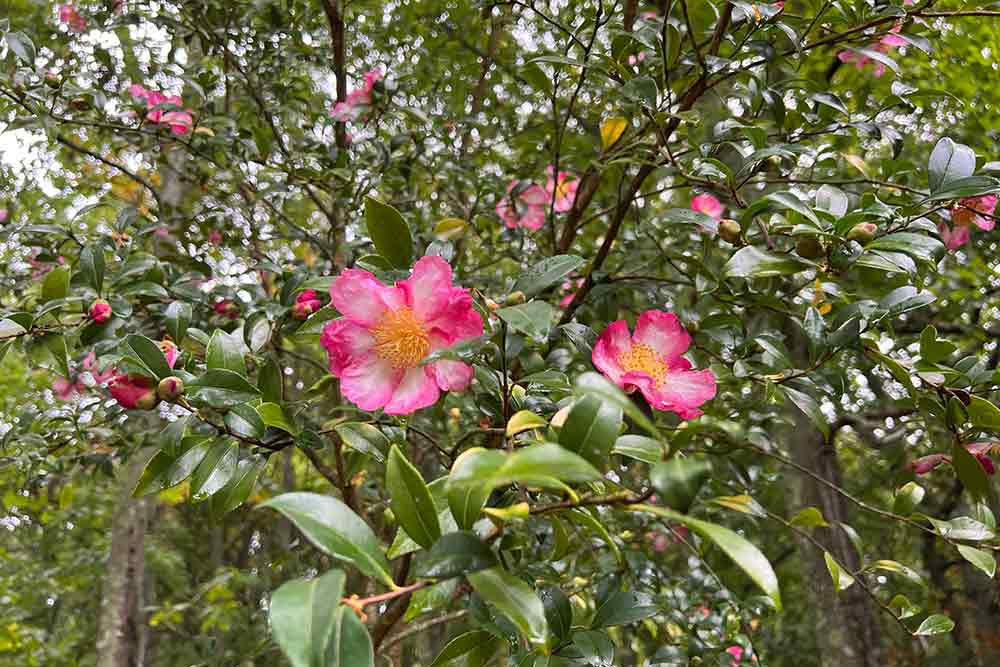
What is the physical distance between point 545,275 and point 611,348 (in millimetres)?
166

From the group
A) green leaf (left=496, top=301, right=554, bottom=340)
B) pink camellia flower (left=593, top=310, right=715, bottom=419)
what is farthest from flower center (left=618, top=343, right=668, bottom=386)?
green leaf (left=496, top=301, right=554, bottom=340)

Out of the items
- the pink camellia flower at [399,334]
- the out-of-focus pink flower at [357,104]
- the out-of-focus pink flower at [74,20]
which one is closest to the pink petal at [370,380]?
the pink camellia flower at [399,334]

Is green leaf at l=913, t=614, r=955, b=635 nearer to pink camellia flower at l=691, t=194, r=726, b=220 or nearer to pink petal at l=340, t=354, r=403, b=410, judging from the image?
pink petal at l=340, t=354, r=403, b=410

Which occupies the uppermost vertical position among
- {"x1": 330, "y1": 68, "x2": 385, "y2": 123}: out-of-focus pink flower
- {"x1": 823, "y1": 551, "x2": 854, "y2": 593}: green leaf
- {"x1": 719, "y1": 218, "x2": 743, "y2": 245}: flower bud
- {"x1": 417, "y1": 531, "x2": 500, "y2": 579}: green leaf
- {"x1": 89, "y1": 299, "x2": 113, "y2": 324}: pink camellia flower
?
{"x1": 330, "y1": 68, "x2": 385, "y2": 123}: out-of-focus pink flower

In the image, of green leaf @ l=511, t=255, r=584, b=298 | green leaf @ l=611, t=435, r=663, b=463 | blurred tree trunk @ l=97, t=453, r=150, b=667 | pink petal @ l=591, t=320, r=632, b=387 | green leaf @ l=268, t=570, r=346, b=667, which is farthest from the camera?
blurred tree trunk @ l=97, t=453, r=150, b=667

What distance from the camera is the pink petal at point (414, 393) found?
0.70m

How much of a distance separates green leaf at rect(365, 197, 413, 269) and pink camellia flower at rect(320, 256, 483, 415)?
2 cm

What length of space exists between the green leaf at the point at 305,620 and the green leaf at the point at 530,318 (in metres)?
0.22

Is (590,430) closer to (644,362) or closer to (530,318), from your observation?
(530,318)

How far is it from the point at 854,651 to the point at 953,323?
1.09 m

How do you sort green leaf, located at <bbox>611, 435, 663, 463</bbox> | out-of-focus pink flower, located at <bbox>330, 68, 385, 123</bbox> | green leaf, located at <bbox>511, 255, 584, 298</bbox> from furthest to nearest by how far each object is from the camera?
out-of-focus pink flower, located at <bbox>330, 68, 385, 123</bbox> → green leaf, located at <bbox>511, 255, 584, 298</bbox> → green leaf, located at <bbox>611, 435, 663, 463</bbox>

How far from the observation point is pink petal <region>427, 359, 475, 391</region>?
678 mm

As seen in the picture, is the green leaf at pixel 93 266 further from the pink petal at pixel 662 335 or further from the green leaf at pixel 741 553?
the green leaf at pixel 741 553

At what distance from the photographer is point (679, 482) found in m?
0.35
